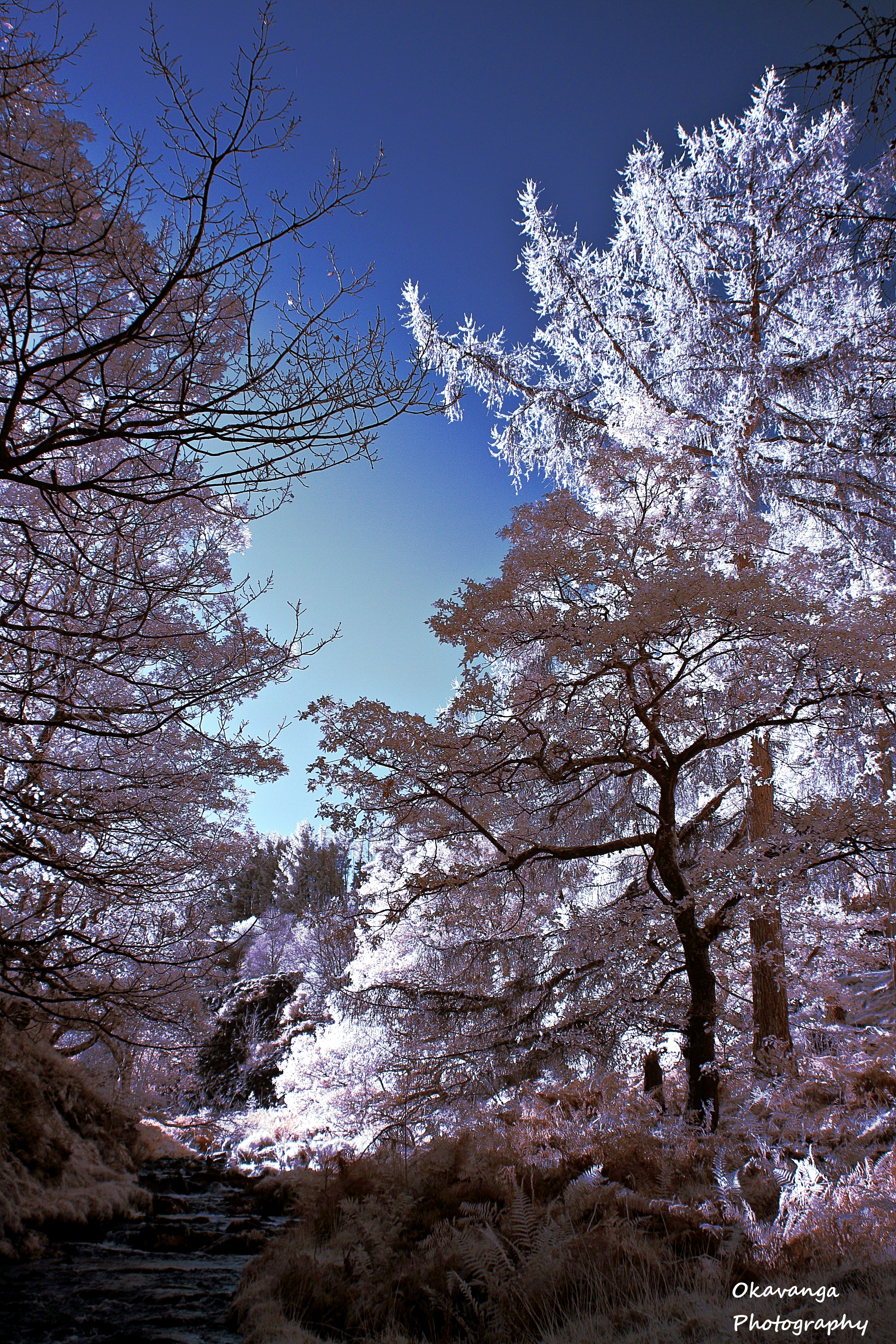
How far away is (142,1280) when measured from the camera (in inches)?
185

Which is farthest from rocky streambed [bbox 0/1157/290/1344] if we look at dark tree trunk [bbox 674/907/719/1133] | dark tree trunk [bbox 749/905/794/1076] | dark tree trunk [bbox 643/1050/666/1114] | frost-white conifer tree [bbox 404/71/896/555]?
frost-white conifer tree [bbox 404/71/896/555]

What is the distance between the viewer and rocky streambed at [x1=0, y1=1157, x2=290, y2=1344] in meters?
3.73

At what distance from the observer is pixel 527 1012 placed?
5.90m

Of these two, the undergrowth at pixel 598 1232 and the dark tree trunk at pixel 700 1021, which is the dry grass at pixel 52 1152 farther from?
the dark tree trunk at pixel 700 1021

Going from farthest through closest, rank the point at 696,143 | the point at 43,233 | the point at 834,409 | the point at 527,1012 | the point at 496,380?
the point at 496,380 < the point at 696,143 < the point at 834,409 < the point at 527,1012 < the point at 43,233

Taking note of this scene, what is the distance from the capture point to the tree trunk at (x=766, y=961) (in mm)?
6234

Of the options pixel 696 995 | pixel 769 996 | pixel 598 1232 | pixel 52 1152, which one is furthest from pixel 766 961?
pixel 52 1152

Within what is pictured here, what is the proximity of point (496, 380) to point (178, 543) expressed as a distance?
219 inches

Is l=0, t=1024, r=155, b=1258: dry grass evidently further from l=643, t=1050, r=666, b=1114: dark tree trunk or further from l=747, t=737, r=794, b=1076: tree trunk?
l=747, t=737, r=794, b=1076: tree trunk

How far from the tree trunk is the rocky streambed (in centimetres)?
477

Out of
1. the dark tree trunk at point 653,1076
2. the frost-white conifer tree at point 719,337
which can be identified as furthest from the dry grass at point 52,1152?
the frost-white conifer tree at point 719,337

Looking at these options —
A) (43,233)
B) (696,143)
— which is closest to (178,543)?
(43,233)

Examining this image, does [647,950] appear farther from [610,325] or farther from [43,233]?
[610,325]

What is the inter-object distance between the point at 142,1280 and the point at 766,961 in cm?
567
